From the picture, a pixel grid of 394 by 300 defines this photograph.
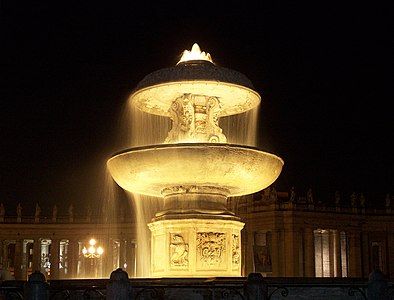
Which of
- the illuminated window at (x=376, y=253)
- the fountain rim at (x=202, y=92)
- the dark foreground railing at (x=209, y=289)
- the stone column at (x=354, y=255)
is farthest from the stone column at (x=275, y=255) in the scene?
the dark foreground railing at (x=209, y=289)

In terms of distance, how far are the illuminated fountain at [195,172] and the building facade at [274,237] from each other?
1901 inches

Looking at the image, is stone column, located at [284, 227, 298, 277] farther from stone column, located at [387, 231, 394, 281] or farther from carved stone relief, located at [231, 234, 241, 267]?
carved stone relief, located at [231, 234, 241, 267]

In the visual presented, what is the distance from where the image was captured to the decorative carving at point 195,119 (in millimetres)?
17828

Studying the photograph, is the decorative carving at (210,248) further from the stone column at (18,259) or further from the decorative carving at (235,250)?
the stone column at (18,259)

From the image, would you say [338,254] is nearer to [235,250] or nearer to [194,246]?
[235,250]

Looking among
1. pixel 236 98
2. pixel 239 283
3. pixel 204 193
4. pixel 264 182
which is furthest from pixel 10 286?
pixel 236 98

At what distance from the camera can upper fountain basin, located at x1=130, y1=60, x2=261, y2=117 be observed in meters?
17.2

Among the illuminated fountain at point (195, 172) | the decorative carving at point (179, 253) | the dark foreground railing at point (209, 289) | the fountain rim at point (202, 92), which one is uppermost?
the fountain rim at point (202, 92)

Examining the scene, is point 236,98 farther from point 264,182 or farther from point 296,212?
point 296,212

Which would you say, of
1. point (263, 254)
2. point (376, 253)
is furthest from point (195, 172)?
point (376, 253)

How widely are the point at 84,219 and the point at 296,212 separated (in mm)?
19960

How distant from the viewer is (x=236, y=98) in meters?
18.8

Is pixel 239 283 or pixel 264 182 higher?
pixel 264 182

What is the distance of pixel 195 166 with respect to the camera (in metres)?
16.2
